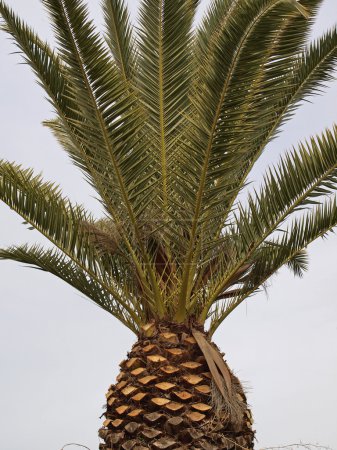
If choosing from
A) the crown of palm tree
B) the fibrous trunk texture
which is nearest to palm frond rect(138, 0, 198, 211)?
the crown of palm tree

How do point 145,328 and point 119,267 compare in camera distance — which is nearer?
point 145,328

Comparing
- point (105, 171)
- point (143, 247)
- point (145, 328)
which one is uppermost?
point (105, 171)

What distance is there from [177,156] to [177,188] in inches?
13.8

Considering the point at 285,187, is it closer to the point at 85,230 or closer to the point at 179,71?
the point at 179,71

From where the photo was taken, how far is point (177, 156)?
7.28 m

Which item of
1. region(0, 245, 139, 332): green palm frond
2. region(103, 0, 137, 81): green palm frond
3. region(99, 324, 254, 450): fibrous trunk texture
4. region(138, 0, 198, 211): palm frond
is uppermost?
region(103, 0, 137, 81): green palm frond

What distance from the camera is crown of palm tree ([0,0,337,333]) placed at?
22.0ft

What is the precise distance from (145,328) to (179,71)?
248cm

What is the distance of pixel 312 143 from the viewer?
284 inches

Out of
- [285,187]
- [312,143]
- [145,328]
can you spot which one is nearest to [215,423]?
[145,328]

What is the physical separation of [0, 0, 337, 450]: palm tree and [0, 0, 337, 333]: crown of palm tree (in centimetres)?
1

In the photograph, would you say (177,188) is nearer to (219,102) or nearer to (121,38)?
(219,102)

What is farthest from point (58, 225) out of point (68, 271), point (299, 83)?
point (299, 83)

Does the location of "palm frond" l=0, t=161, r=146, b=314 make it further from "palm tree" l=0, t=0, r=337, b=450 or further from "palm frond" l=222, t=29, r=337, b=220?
"palm frond" l=222, t=29, r=337, b=220
